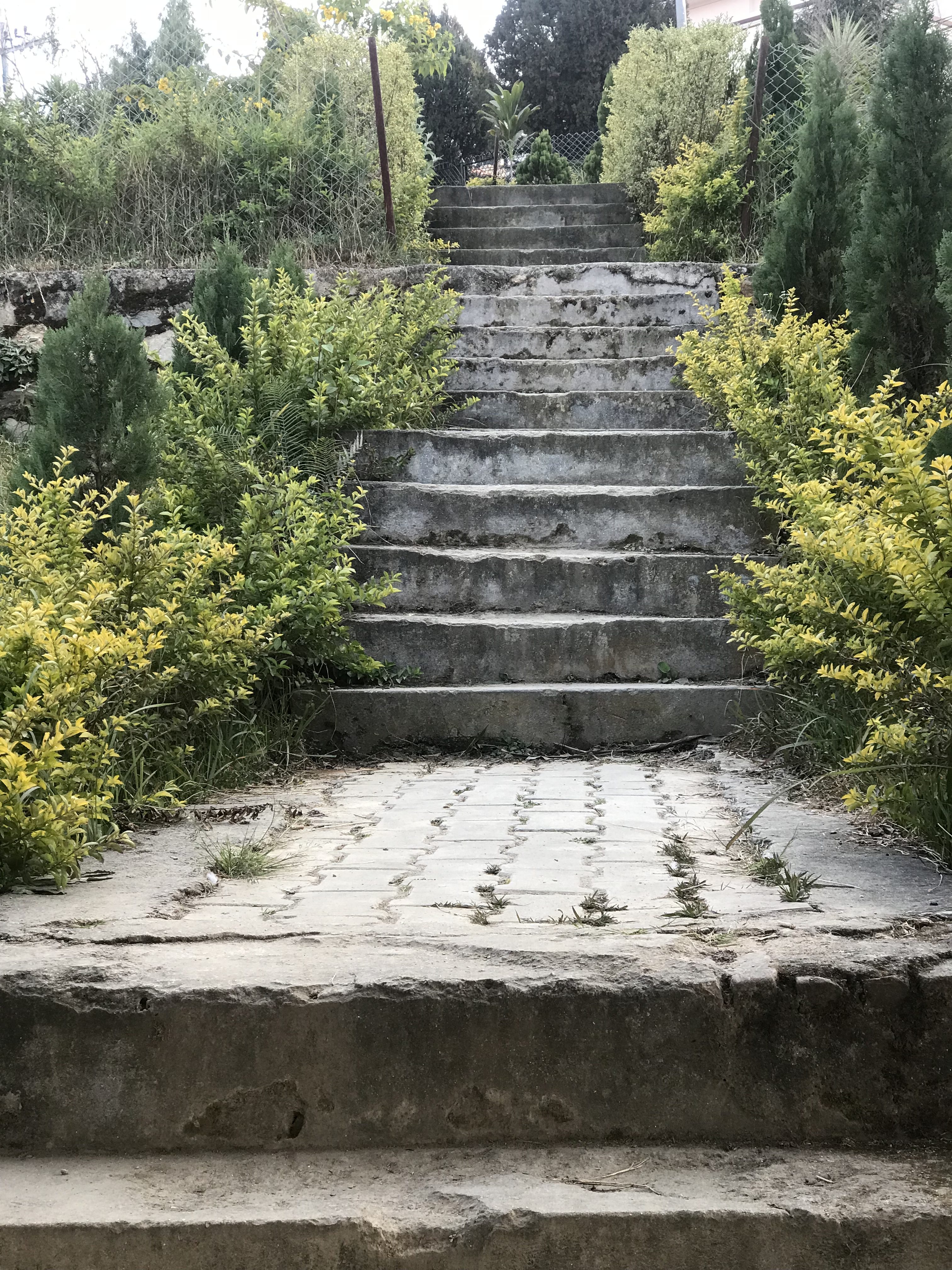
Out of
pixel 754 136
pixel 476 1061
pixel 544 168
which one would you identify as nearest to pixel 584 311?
pixel 754 136

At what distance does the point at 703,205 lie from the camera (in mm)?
8031

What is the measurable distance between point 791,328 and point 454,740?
2.72 meters

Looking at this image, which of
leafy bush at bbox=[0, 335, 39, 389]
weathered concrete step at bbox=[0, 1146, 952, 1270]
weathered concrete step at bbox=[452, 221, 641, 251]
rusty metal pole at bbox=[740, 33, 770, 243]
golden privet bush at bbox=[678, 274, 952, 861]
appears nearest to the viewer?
weathered concrete step at bbox=[0, 1146, 952, 1270]

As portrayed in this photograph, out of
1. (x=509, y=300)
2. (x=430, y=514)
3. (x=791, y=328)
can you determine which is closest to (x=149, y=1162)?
(x=430, y=514)

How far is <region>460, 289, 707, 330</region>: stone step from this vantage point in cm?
714

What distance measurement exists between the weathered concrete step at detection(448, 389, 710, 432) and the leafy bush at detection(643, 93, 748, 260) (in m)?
2.44

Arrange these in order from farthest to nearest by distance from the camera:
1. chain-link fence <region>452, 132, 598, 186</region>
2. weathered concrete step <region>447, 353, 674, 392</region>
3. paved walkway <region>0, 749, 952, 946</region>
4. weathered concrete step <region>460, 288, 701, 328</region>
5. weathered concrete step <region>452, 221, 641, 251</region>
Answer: chain-link fence <region>452, 132, 598, 186</region> → weathered concrete step <region>452, 221, 641, 251</region> → weathered concrete step <region>460, 288, 701, 328</region> → weathered concrete step <region>447, 353, 674, 392</region> → paved walkway <region>0, 749, 952, 946</region>

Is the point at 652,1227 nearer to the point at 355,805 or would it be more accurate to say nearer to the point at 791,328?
the point at 355,805

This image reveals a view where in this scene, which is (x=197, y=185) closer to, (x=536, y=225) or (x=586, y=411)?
(x=536, y=225)

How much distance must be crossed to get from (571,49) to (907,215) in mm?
18355

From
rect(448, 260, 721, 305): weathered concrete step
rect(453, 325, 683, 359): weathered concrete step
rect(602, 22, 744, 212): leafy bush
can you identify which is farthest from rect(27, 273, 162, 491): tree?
rect(602, 22, 744, 212): leafy bush

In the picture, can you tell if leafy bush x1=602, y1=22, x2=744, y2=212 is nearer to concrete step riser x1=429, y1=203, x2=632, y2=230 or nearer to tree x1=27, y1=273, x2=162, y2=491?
concrete step riser x1=429, y1=203, x2=632, y2=230

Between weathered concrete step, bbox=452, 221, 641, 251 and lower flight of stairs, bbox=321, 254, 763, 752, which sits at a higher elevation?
weathered concrete step, bbox=452, 221, 641, 251

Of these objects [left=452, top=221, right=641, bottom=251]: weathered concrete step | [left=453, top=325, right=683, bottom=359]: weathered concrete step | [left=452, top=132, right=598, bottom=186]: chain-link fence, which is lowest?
[left=453, top=325, right=683, bottom=359]: weathered concrete step
